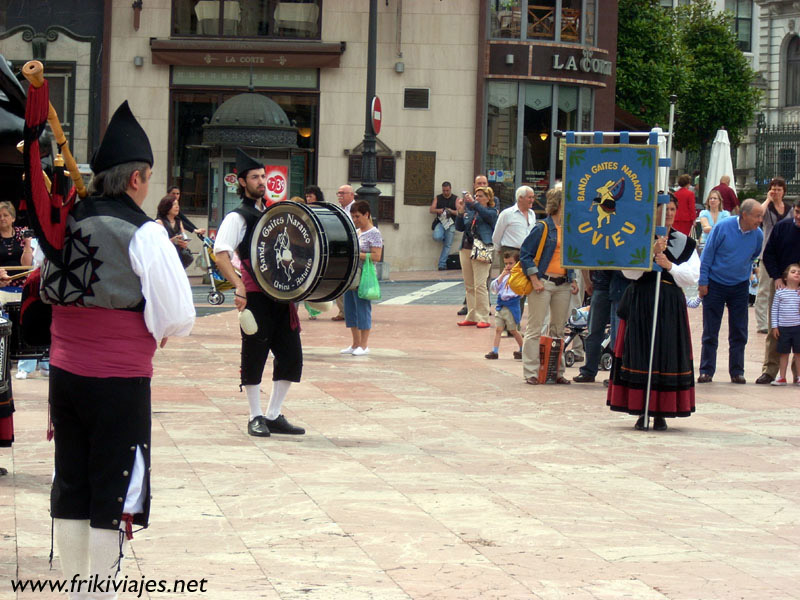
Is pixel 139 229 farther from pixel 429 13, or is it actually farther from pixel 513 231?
pixel 429 13

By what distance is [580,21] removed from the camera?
95.8ft

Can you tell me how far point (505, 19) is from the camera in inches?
1112

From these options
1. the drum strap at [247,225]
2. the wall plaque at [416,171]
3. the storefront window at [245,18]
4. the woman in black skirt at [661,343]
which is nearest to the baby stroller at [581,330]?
the woman in black skirt at [661,343]

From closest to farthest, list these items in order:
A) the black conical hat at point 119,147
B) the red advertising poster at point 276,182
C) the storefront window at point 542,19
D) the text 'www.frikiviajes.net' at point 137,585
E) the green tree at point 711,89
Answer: the black conical hat at point 119,147 → the text 'www.frikiviajes.net' at point 137,585 → the red advertising poster at point 276,182 → the storefront window at point 542,19 → the green tree at point 711,89

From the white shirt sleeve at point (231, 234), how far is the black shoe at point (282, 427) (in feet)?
4.02

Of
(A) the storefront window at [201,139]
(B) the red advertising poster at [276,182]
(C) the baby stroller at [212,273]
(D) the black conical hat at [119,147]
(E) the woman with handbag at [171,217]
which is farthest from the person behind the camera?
(A) the storefront window at [201,139]

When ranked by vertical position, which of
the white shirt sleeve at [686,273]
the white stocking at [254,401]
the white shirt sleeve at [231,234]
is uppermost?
the white shirt sleeve at [231,234]

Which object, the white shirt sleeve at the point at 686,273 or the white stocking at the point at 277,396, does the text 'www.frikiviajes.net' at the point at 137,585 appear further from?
the white shirt sleeve at the point at 686,273

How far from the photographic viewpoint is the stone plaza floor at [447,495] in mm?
Answer: 5762

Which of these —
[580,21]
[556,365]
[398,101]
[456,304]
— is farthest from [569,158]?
[580,21]

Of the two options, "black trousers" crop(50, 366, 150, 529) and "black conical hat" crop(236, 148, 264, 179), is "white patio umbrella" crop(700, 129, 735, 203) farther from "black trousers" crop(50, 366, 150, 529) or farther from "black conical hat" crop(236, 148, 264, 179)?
"black trousers" crop(50, 366, 150, 529)

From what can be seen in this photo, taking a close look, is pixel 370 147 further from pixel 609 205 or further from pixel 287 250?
pixel 287 250

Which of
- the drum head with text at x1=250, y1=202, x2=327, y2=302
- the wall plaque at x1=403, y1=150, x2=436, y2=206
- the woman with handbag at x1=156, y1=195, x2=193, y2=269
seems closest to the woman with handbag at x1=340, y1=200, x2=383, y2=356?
the woman with handbag at x1=156, y1=195, x2=193, y2=269

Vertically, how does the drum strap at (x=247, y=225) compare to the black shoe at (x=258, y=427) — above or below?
above
